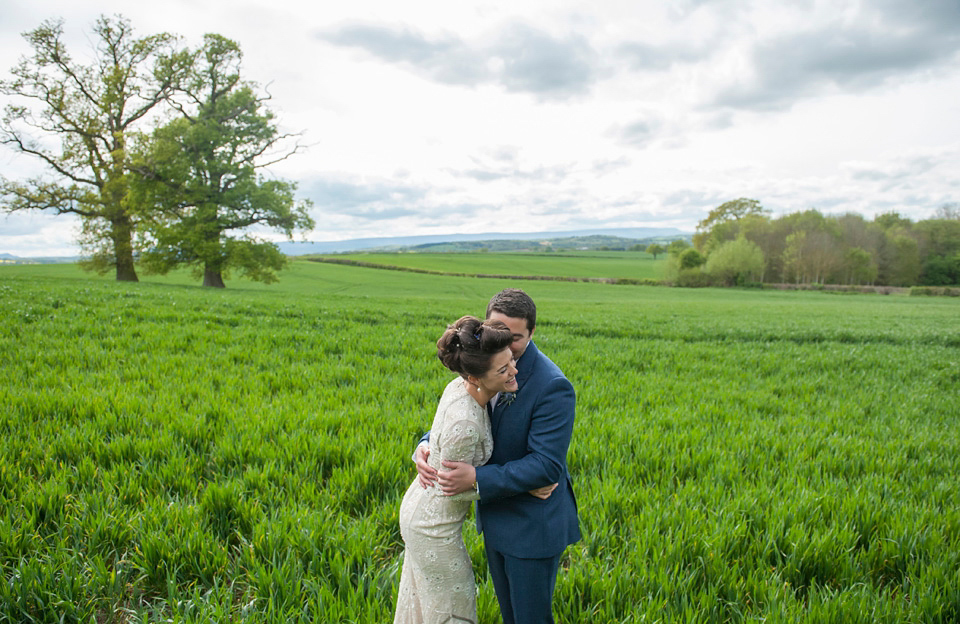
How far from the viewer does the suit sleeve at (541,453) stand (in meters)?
1.89

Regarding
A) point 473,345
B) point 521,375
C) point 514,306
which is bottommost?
point 521,375

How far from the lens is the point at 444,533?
2.00 m

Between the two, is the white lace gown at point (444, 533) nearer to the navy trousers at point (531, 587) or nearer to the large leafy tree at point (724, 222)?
the navy trousers at point (531, 587)

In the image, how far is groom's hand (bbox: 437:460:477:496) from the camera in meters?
1.87

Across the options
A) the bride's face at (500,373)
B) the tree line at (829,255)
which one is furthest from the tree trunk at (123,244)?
the tree line at (829,255)

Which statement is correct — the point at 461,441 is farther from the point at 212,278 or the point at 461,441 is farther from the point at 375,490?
the point at 212,278

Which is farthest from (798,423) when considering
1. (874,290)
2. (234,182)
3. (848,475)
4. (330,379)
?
(874,290)

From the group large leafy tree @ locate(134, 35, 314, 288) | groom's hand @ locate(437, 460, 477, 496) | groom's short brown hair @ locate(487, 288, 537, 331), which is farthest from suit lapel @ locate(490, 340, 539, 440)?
large leafy tree @ locate(134, 35, 314, 288)

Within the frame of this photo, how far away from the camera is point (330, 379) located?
23.5 ft

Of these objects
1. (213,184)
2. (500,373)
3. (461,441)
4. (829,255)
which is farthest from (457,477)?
(829,255)

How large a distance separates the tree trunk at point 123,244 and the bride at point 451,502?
35296 mm

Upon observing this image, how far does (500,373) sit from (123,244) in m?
36.0

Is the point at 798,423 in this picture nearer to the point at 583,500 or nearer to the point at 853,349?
the point at 583,500

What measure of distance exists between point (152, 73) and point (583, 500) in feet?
120
